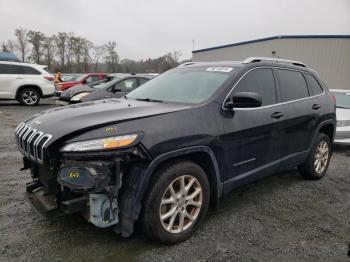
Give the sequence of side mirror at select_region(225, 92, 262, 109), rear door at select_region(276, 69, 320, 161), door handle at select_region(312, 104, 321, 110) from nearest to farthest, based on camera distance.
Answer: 1. side mirror at select_region(225, 92, 262, 109)
2. rear door at select_region(276, 69, 320, 161)
3. door handle at select_region(312, 104, 321, 110)

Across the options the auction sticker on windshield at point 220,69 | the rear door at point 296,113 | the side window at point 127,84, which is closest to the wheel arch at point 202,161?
the auction sticker on windshield at point 220,69

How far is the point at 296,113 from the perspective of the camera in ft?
14.1

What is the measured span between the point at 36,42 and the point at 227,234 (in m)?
55.5

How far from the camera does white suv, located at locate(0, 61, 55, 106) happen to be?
1332cm

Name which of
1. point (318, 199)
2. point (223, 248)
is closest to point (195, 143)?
point (223, 248)

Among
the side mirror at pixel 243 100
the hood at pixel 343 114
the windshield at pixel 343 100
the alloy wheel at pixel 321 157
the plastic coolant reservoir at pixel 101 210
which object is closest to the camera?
the plastic coolant reservoir at pixel 101 210

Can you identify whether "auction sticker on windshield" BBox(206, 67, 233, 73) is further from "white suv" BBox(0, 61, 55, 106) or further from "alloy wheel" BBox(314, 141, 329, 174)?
"white suv" BBox(0, 61, 55, 106)

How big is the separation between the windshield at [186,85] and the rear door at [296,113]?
0.98m

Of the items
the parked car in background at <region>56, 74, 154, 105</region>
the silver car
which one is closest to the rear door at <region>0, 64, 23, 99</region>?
the parked car in background at <region>56, 74, 154, 105</region>

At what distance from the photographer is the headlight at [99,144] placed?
8.39ft

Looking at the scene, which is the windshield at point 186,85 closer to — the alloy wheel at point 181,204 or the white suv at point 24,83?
the alloy wheel at point 181,204

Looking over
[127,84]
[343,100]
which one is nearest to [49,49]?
→ [127,84]

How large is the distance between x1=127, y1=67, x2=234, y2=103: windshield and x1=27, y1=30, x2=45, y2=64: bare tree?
53164mm

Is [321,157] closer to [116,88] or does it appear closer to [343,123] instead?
[343,123]
